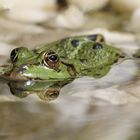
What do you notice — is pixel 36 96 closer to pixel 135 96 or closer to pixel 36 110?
pixel 36 110

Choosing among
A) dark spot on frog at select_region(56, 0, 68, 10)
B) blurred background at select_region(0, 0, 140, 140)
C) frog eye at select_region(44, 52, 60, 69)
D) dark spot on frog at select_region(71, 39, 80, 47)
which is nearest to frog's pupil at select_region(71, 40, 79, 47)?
dark spot on frog at select_region(71, 39, 80, 47)

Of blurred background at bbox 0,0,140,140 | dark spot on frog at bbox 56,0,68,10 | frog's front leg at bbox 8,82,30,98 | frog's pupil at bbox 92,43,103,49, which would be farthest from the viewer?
dark spot on frog at bbox 56,0,68,10

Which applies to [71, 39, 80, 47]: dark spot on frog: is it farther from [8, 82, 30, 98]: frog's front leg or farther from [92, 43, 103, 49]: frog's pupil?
[8, 82, 30, 98]: frog's front leg

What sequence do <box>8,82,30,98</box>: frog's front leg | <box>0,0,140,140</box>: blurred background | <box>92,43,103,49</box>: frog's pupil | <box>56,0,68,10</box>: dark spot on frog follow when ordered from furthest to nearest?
<box>56,0,68,10</box>: dark spot on frog < <box>92,43,103,49</box>: frog's pupil < <box>8,82,30,98</box>: frog's front leg < <box>0,0,140,140</box>: blurred background

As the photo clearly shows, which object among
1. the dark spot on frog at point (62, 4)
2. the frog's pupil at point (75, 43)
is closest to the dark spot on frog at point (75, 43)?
the frog's pupil at point (75, 43)

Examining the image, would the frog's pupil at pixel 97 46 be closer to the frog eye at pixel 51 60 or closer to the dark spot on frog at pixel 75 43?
the dark spot on frog at pixel 75 43

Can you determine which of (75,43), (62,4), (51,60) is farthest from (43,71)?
(62,4)

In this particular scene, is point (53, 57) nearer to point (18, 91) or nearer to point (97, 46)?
point (18, 91)
